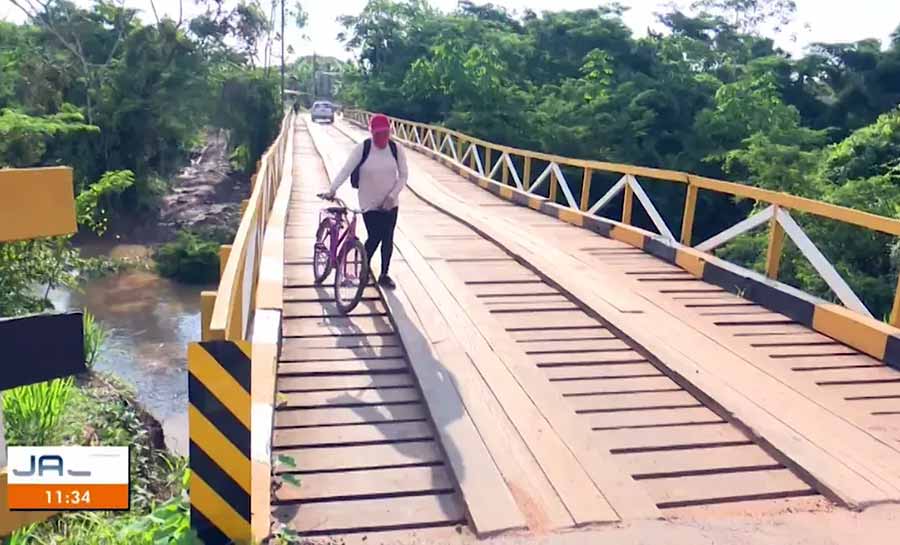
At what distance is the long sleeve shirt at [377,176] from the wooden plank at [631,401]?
2522 mm

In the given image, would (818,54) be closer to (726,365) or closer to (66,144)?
(66,144)

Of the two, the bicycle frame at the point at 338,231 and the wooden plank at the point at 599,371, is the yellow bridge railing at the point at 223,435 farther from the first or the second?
the bicycle frame at the point at 338,231

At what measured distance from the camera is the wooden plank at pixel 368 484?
146 inches

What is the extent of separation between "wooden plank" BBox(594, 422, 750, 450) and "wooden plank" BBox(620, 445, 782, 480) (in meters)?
0.06

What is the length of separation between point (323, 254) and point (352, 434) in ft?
9.60

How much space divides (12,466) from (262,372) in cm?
161

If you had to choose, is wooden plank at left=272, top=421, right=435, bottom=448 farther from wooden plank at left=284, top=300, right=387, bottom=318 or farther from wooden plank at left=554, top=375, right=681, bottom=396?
wooden plank at left=284, top=300, right=387, bottom=318

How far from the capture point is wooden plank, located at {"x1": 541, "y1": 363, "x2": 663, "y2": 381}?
16.9ft

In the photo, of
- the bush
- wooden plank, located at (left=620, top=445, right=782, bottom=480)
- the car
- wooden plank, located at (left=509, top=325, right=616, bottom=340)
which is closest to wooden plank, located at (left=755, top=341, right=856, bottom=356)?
wooden plank, located at (left=509, top=325, right=616, bottom=340)

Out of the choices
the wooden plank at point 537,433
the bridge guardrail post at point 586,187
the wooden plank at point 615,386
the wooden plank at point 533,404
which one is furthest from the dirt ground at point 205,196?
the wooden plank at point 615,386

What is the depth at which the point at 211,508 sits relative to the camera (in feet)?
10.3

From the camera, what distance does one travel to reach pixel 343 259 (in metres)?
6.43

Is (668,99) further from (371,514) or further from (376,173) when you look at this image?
(371,514)

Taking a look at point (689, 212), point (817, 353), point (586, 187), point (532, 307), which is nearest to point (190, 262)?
point (586, 187)
